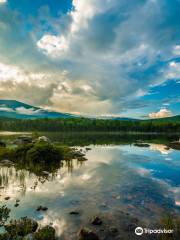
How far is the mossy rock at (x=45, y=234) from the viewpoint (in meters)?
12.4

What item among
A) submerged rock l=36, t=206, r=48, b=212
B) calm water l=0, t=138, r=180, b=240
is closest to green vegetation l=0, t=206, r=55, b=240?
calm water l=0, t=138, r=180, b=240

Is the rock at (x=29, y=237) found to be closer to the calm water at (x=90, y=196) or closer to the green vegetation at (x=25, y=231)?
the green vegetation at (x=25, y=231)

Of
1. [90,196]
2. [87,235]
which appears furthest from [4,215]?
[90,196]

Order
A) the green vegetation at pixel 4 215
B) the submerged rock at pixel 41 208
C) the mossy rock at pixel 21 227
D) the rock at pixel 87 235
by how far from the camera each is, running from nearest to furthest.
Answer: the rock at pixel 87 235
the mossy rock at pixel 21 227
the green vegetation at pixel 4 215
the submerged rock at pixel 41 208

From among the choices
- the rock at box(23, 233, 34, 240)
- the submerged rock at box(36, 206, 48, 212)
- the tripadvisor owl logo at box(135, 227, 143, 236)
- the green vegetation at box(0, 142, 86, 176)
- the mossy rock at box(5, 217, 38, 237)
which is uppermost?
the green vegetation at box(0, 142, 86, 176)

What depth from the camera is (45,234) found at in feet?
41.2

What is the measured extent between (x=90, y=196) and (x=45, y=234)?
8.37 metres

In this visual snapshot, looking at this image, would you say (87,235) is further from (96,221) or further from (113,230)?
(96,221)

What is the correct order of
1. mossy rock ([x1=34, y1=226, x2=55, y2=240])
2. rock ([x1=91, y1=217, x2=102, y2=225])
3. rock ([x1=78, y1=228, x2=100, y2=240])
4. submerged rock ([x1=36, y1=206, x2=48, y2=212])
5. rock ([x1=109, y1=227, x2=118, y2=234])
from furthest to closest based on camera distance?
1. submerged rock ([x1=36, y1=206, x2=48, y2=212])
2. rock ([x1=91, y1=217, x2=102, y2=225])
3. rock ([x1=109, y1=227, x2=118, y2=234])
4. rock ([x1=78, y1=228, x2=100, y2=240])
5. mossy rock ([x1=34, y1=226, x2=55, y2=240])

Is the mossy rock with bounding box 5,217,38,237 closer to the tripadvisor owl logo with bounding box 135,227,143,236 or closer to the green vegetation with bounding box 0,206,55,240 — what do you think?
the green vegetation with bounding box 0,206,55,240

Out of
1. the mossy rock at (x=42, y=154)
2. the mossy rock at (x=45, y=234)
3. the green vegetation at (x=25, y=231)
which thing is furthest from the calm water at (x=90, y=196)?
the mossy rock at (x=42, y=154)

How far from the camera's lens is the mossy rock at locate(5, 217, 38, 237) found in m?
12.9

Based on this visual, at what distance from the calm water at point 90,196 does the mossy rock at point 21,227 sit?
1024 millimetres

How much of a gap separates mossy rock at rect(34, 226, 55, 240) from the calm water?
1.88ft
